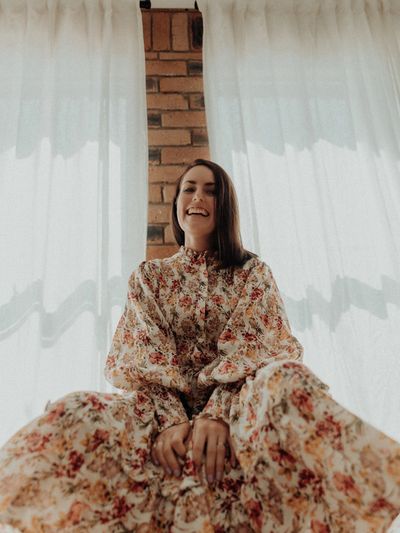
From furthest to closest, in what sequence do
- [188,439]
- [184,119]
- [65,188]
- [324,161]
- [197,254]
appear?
[184,119] → [324,161] → [65,188] → [197,254] → [188,439]

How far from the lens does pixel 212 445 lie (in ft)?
2.94

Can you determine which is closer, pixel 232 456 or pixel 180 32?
pixel 232 456

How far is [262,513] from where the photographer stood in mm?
827

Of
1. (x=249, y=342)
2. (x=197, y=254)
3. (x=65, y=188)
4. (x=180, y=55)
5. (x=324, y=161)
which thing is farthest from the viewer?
(x=180, y=55)

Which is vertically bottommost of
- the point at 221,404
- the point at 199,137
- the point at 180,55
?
the point at 221,404

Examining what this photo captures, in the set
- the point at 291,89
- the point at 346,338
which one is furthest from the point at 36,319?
the point at 291,89

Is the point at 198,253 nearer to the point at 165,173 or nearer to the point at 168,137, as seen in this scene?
the point at 165,173

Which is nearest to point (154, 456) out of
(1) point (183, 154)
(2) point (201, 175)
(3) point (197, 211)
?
(3) point (197, 211)

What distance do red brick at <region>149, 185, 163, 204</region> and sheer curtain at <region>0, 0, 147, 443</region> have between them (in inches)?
2.9

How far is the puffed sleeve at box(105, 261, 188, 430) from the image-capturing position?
3.52ft

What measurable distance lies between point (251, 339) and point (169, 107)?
125 centimetres

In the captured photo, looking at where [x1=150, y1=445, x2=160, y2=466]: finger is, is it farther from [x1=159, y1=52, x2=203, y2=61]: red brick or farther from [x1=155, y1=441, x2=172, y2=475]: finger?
[x1=159, y1=52, x2=203, y2=61]: red brick

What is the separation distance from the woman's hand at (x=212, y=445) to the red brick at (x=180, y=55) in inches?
68.2

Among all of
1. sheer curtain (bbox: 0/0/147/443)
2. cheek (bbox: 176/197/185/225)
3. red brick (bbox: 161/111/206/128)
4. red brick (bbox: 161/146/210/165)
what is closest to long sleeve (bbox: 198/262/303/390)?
cheek (bbox: 176/197/185/225)
